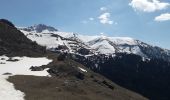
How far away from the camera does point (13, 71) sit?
101 meters

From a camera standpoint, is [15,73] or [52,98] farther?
[15,73]

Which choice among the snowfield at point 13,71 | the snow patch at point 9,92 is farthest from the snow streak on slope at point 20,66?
the snow patch at point 9,92

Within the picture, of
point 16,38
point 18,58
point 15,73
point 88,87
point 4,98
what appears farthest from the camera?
point 16,38

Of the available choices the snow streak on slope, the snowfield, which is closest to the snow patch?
the snowfield

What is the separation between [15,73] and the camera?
97500mm

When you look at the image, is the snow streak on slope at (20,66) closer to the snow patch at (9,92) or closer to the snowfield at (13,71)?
Answer: the snowfield at (13,71)

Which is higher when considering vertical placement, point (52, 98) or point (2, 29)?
point (2, 29)

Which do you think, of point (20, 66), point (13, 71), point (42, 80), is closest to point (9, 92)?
point (42, 80)

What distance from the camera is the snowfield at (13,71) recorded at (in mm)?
62812

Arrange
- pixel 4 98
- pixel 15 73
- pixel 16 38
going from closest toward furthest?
pixel 4 98, pixel 15 73, pixel 16 38

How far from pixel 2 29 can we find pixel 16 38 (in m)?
8.54

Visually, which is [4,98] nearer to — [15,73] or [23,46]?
[15,73]

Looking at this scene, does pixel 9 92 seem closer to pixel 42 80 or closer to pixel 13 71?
pixel 42 80

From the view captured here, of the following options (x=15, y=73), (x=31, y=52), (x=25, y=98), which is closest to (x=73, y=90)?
(x=25, y=98)
